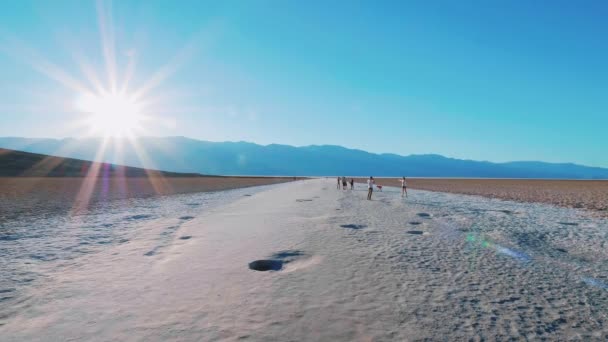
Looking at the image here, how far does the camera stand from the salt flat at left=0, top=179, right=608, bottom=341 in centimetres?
402

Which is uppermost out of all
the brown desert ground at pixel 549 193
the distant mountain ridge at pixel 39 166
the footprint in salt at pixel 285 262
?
→ the distant mountain ridge at pixel 39 166

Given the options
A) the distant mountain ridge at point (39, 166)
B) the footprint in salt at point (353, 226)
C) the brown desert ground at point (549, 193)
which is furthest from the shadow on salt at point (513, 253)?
the distant mountain ridge at point (39, 166)

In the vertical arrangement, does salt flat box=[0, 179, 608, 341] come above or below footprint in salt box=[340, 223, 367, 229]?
below

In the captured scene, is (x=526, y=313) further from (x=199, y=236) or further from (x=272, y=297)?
(x=199, y=236)

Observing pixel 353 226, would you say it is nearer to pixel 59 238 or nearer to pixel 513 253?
pixel 513 253

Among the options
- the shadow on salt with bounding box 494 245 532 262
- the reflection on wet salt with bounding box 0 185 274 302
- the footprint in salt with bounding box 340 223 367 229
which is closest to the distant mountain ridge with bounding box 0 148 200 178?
the reflection on wet salt with bounding box 0 185 274 302

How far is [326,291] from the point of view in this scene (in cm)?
531

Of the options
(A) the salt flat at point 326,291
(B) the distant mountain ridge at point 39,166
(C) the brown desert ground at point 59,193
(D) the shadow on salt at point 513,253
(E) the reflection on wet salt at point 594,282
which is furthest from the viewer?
(B) the distant mountain ridge at point 39,166

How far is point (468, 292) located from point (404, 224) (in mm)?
6933

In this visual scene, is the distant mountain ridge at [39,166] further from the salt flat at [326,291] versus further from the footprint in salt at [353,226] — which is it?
the footprint in salt at [353,226]

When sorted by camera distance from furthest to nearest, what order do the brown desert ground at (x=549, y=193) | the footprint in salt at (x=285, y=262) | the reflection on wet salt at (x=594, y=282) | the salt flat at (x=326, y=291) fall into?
1. the brown desert ground at (x=549, y=193)
2. the footprint in salt at (x=285, y=262)
3. the reflection on wet salt at (x=594, y=282)
4. the salt flat at (x=326, y=291)

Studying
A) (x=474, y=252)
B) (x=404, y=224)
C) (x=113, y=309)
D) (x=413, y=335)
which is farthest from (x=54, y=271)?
(x=404, y=224)

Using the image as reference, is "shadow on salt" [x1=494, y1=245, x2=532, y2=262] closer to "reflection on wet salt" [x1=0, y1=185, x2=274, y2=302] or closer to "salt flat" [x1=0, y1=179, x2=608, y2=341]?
"salt flat" [x1=0, y1=179, x2=608, y2=341]

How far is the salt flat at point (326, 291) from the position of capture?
13.2 ft
